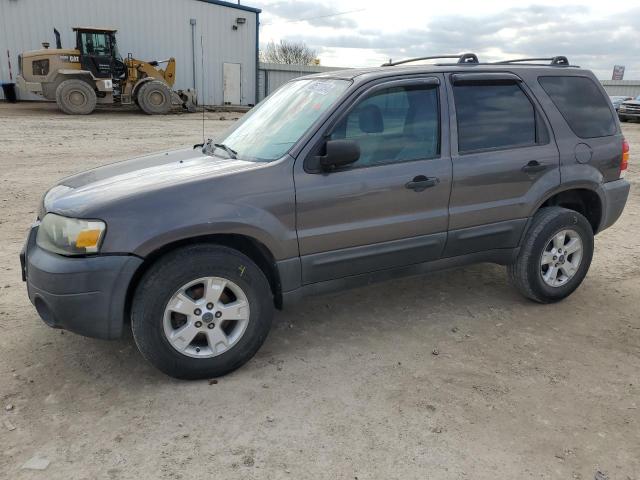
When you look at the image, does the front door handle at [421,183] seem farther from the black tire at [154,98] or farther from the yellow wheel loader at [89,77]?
the black tire at [154,98]

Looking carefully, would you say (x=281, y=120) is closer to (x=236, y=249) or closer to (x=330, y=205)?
(x=330, y=205)

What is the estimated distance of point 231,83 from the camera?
29.3 m

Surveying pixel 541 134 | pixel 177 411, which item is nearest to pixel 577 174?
pixel 541 134

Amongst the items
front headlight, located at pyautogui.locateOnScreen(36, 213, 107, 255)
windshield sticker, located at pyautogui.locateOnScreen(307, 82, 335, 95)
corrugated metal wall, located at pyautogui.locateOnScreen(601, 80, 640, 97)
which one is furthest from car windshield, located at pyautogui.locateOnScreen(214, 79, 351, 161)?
corrugated metal wall, located at pyautogui.locateOnScreen(601, 80, 640, 97)

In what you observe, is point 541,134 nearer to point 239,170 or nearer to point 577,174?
point 577,174

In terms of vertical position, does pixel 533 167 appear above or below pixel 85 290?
above

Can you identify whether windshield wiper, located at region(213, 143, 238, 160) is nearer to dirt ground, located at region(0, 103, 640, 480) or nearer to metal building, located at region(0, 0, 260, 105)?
dirt ground, located at region(0, 103, 640, 480)

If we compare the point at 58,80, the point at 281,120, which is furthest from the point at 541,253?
the point at 58,80

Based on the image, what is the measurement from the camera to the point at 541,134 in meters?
4.17

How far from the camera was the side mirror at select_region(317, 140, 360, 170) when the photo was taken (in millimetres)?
3258

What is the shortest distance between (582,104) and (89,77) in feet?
64.7

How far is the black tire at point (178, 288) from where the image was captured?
119 inches

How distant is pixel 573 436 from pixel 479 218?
1677mm

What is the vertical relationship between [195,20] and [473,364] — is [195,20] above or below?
above
